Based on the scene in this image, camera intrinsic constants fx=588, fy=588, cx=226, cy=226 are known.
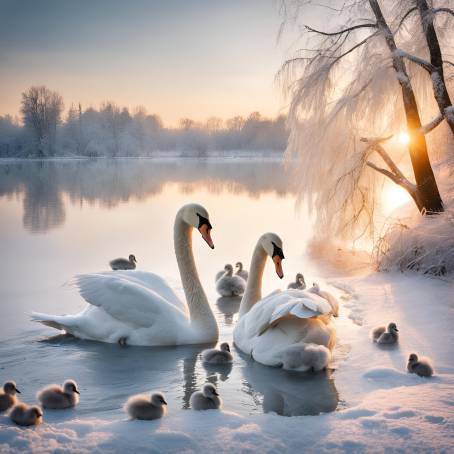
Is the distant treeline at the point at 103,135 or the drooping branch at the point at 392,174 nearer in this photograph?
the drooping branch at the point at 392,174

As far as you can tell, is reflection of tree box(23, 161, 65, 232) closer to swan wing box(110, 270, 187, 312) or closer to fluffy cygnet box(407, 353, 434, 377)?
Answer: swan wing box(110, 270, 187, 312)

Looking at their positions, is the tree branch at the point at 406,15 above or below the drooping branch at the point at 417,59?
above

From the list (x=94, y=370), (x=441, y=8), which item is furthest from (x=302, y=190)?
(x=94, y=370)

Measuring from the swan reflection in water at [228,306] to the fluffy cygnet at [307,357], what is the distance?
200 centimetres

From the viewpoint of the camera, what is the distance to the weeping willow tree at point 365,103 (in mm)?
9484

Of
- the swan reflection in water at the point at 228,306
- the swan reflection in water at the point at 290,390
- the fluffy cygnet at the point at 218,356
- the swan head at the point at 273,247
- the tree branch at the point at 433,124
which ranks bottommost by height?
the swan reflection in water at the point at 228,306

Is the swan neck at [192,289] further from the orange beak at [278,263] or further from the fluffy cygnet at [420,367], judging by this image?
the fluffy cygnet at [420,367]

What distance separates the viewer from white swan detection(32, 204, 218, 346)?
578 centimetres

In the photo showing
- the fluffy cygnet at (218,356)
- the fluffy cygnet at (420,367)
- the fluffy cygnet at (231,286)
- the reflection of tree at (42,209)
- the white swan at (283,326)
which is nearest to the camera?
the fluffy cygnet at (420,367)

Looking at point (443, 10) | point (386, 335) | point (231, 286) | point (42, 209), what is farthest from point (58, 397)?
point (42, 209)

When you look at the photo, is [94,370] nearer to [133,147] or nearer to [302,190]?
[302,190]

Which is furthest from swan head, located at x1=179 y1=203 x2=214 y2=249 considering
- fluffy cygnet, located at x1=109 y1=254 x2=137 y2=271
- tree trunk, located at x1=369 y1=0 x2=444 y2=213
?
tree trunk, located at x1=369 y1=0 x2=444 y2=213

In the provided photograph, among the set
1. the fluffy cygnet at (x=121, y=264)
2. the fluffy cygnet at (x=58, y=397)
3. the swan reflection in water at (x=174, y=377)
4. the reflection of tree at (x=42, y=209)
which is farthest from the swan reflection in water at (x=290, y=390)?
the reflection of tree at (x=42, y=209)

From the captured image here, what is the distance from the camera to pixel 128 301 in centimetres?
576
